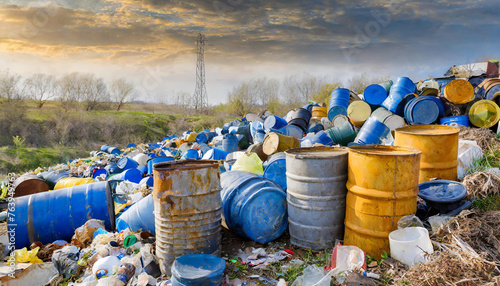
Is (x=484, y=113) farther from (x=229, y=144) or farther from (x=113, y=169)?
(x=113, y=169)

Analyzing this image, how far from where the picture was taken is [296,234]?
3441mm

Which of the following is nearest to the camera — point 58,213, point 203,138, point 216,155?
point 58,213

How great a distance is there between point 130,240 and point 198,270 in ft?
4.20

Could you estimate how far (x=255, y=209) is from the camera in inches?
136

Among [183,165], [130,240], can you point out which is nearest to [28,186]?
[130,240]

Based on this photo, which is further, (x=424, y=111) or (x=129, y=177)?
(x=129, y=177)

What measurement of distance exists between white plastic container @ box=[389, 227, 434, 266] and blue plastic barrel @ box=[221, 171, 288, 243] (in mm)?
1210

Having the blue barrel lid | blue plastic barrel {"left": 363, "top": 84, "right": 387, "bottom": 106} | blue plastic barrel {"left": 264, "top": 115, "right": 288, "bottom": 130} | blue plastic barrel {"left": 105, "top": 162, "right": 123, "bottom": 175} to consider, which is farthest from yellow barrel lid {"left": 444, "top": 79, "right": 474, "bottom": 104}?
blue plastic barrel {"left": 105, "top": 162, "right": 123, "bottom": 175}

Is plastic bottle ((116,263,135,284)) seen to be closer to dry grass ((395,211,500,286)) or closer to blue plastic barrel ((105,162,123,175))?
dry grass ((395,211,500,286))

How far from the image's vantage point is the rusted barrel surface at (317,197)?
323 cm

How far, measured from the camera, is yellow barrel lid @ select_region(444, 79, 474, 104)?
6.78 metres

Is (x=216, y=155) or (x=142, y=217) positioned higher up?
(x=216, y=155)

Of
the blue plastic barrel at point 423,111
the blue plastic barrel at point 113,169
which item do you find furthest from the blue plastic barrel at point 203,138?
the blue plastic barrel at point 423,111

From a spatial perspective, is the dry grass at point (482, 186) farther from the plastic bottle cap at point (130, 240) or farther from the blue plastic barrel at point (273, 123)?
the blue plastic barrel at point (273, 123)
